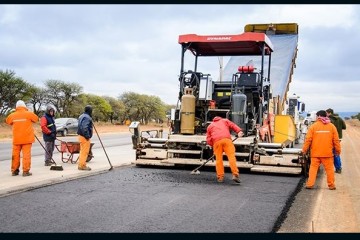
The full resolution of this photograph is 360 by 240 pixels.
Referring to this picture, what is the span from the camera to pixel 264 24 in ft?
56.5

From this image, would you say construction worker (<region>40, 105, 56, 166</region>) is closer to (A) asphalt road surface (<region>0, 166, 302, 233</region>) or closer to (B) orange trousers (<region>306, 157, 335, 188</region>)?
(A) asphalt road surface (<region>0, 166, 302, 233</region>)

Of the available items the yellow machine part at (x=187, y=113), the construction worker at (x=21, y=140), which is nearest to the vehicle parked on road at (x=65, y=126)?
the yellow machine part at (x=187, y=113)

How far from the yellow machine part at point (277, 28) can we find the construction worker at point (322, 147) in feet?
29.6

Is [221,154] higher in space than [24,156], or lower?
higher

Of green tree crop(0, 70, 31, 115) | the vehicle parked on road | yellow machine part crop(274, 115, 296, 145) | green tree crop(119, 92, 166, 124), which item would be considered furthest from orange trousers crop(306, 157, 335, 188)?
green tree crop(119, 92, 166, 124)

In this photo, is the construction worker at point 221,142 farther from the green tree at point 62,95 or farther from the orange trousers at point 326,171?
the green tree at point 62,95

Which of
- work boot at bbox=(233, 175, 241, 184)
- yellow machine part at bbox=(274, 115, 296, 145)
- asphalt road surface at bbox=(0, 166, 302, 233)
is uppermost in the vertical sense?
yellow machine part at bbox=(274, 115, 296, 145)

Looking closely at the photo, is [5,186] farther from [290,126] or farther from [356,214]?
[290,126]

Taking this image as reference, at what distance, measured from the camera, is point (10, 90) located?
107ft

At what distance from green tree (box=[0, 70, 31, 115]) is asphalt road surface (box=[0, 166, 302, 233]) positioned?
2608 centimetres

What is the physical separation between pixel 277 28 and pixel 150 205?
12390 millimetres

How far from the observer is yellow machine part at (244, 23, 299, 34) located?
54.8ft

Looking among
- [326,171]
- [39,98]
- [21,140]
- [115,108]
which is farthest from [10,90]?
[326,171]

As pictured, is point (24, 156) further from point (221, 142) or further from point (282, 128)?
point (282, 128)
